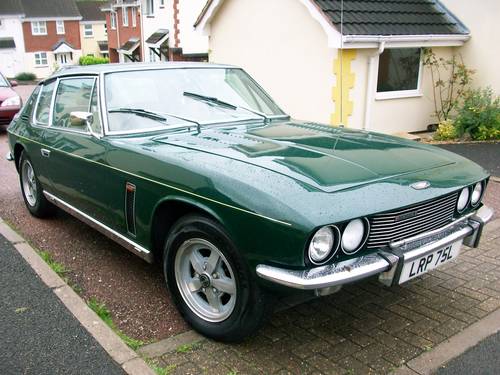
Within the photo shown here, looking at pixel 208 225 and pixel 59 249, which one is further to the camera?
pixel 59 249

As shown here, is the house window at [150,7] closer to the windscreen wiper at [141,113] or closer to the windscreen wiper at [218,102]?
the windscreen wiper at [218,102]

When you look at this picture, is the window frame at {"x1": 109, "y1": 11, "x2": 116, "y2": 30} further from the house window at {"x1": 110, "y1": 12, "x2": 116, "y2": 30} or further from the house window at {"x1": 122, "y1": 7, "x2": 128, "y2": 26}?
the house window at {"x1": 122, "y1": 7, "x2": 128, "y2": 26}

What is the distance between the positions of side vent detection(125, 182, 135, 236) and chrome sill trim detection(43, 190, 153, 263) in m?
0.12

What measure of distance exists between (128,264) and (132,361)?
1.57 meters

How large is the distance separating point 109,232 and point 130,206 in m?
0.48

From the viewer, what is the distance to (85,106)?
4.22m

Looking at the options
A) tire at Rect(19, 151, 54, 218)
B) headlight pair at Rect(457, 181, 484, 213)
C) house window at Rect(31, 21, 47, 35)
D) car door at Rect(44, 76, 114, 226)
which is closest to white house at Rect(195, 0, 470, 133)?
car door at Rect(44, 76, 114, 226)

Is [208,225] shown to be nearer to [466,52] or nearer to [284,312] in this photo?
[284,312]

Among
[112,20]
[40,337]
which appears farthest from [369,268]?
[112,20]

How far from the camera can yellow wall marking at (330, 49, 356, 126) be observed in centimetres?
952

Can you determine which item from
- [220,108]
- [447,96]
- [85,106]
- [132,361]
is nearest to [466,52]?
[447,96]

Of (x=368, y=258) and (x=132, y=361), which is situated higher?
(x=368, y=258)

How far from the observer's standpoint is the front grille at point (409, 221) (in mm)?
2725

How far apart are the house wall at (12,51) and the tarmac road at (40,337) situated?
48451mm
